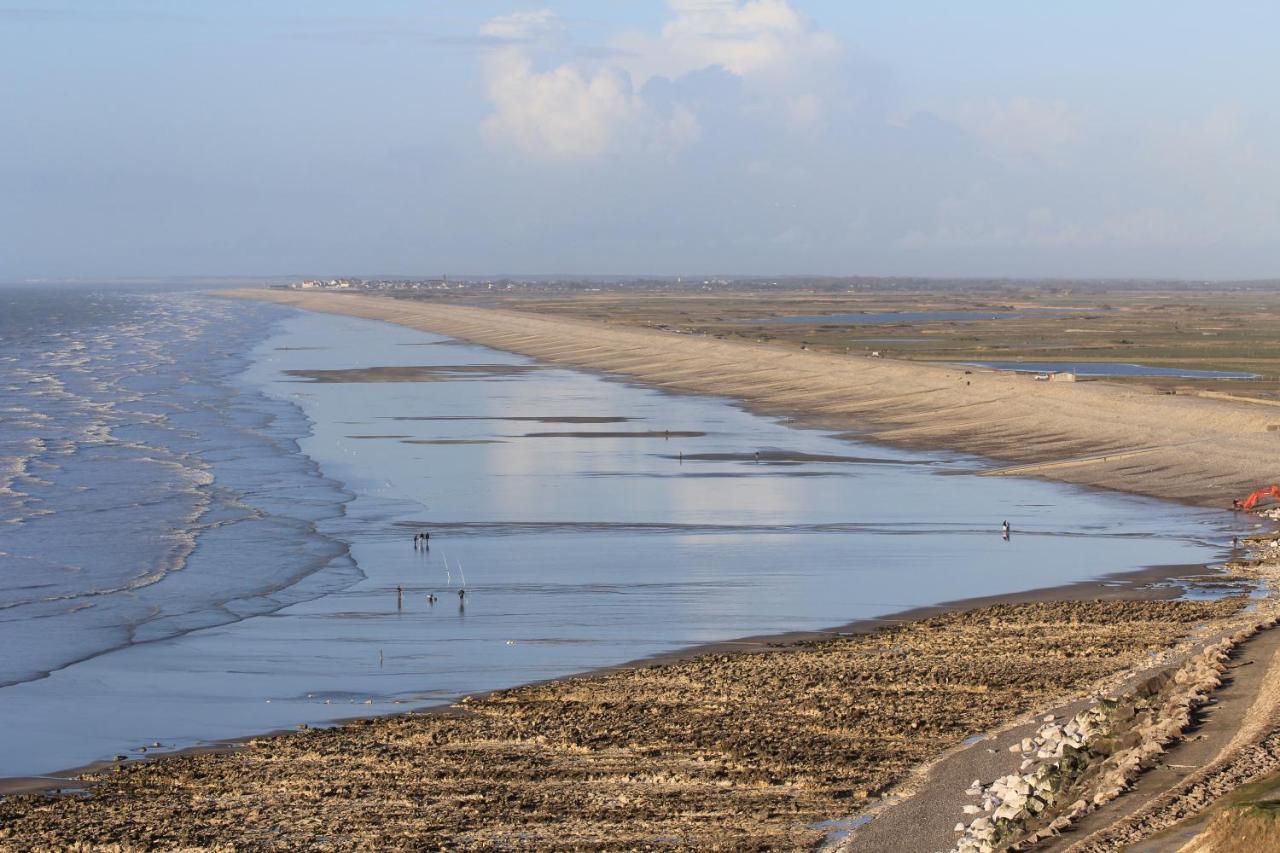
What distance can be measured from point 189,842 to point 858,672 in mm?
9501

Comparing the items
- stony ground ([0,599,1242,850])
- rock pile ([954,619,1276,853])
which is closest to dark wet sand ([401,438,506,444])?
stony ground ([0,599,1242,850])

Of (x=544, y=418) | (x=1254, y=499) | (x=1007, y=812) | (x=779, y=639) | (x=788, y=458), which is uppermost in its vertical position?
(x=1007, y=812)

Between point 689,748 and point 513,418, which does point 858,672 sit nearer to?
point 689,748

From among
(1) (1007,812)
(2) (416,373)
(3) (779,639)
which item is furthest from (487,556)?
(2) (416,373)

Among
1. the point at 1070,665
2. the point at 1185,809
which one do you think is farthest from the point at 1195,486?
the point at 1185,809

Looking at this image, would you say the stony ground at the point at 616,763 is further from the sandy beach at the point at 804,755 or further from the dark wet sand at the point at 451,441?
the dark wet sand at the point at 451,441

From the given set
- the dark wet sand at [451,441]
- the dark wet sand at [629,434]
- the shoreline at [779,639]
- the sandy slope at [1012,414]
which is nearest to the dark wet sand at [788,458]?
the sandy slope at [1012,414]

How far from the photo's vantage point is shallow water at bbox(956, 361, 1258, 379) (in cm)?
7719

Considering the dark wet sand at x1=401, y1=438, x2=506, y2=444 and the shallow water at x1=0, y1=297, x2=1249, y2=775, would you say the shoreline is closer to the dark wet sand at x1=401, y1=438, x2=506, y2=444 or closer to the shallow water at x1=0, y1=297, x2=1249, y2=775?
the shallow water at x1=0, y1=297, x2=1249, y2=775

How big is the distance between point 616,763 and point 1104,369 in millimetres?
70521

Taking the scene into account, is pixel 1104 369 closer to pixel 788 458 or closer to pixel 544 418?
pixel 544 418

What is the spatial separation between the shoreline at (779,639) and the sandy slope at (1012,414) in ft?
38.0

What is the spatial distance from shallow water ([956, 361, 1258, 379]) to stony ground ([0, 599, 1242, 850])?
57814 mm

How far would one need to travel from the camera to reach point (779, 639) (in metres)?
23.5
